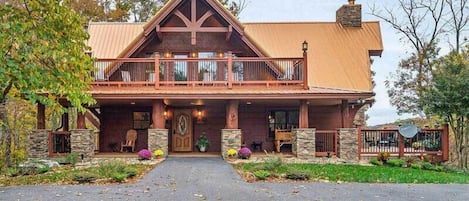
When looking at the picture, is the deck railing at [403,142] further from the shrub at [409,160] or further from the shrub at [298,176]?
the shrub at [298,176]

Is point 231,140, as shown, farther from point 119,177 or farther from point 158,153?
point 119,177

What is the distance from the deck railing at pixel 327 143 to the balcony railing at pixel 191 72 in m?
2.28

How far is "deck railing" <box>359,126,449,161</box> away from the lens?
1538 cm

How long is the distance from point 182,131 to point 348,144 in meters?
6.58

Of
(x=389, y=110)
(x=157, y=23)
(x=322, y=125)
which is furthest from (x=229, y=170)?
(x=389, y=110)

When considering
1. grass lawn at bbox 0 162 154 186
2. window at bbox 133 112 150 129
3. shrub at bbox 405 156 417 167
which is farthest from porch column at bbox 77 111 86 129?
shrub at bbox 405 156 417 167

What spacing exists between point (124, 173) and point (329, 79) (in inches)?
420

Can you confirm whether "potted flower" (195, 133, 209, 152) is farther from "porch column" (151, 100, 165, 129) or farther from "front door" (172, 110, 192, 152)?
"porch column" (151, 100, 165, 129)

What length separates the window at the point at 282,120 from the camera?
18.4 meters

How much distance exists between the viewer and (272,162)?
1142 centimetres

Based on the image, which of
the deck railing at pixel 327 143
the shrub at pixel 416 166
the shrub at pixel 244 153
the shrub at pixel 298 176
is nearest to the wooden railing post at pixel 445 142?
the shrub at pixel 416 166

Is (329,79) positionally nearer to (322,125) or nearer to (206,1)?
(322,125)

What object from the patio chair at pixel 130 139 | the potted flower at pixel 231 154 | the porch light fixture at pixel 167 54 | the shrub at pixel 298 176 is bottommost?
the shrub at pixel 298 176

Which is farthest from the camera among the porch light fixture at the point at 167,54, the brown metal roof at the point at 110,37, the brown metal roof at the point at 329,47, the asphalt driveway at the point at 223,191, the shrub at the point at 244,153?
the brown metal roof at the point at 110,37
